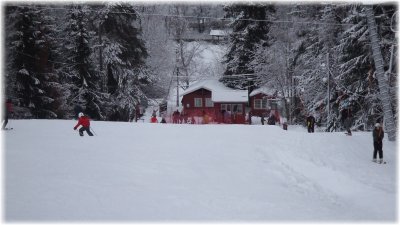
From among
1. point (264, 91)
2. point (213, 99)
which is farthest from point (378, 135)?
point (213, 99)

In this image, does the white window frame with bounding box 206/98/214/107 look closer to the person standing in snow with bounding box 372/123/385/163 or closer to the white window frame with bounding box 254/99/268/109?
the white window frame with bounding box 254/99/268/109

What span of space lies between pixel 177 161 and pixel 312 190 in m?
4.80

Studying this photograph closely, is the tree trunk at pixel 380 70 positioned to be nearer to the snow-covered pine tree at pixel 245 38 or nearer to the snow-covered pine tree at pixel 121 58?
the snow-covered pine tree at pixel 121 58

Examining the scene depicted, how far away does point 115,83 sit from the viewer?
38188mm

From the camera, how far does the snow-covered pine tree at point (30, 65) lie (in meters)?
27.9

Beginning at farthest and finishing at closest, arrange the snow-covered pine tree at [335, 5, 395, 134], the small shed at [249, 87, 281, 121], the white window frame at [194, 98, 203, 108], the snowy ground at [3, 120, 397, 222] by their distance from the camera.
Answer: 1. the white window frame at [194, 98, 203, 108]
2. the small shed at [249, 87, 281, 121]
3. the snow-covered pine tree at [335, 5, 395, 134]
4. the snowy ground at [3, 120, 397, 222]

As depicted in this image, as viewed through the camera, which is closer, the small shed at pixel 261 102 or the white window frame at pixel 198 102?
the small shed at pixel 261 102

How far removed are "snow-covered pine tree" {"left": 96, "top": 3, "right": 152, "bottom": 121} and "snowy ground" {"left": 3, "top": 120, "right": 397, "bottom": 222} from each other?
17.8m

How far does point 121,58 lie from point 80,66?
4.97 meters

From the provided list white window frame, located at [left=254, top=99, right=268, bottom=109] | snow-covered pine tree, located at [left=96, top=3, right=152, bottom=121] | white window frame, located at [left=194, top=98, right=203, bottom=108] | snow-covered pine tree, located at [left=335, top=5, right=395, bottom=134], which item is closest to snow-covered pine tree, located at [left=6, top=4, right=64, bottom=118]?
snow-covered pine tree, located at [left=96, top=3, right=152, bottom=121]

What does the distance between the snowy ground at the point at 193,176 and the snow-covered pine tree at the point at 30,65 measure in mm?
10613

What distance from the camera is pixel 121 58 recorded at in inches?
1513

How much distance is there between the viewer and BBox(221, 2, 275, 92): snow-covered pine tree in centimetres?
4384

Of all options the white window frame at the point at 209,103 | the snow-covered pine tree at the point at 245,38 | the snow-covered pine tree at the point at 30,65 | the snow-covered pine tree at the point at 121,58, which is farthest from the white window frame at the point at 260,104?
the snow-covered pine tree at the point at 30,65
